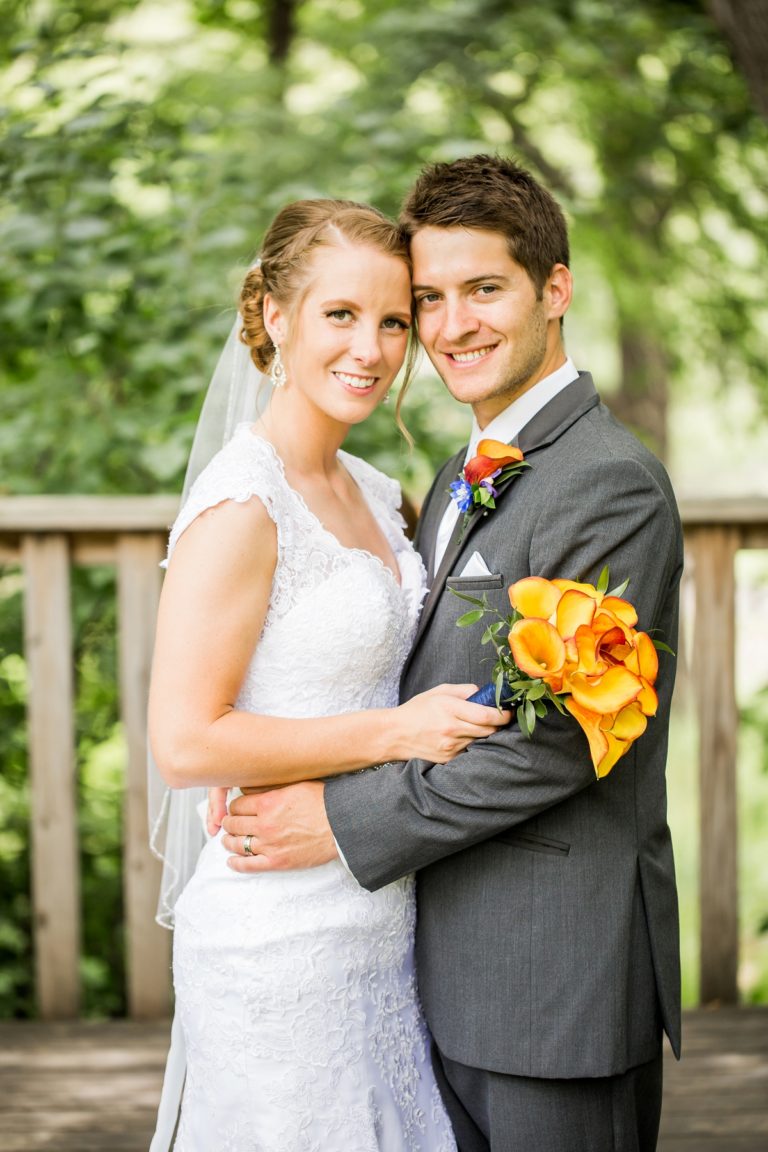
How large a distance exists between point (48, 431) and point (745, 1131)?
2726 millimetres

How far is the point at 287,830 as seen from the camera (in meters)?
1.88

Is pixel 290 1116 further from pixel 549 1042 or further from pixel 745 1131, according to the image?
pixel 745 1131

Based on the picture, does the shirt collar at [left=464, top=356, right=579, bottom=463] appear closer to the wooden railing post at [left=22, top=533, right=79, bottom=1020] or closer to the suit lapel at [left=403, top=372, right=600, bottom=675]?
the suit lapel at [left=403, top=372, right=600, bottom=675]

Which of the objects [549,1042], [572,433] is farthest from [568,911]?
[572,433]

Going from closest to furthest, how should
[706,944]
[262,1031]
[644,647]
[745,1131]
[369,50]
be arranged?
[644,647] → [262,1031] → [745,1131] → [706,944] → [369,50]

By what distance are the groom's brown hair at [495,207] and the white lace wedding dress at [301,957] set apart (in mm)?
503

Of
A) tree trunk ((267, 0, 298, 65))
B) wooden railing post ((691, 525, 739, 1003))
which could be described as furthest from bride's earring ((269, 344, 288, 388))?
tree trunk ((267, 0, 298, 65))

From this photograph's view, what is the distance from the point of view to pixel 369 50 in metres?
6.31

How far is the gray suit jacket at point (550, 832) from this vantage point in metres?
1.75

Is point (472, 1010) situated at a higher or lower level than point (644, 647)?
lower

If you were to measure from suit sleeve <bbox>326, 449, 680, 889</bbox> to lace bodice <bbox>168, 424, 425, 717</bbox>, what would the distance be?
22 centimetres

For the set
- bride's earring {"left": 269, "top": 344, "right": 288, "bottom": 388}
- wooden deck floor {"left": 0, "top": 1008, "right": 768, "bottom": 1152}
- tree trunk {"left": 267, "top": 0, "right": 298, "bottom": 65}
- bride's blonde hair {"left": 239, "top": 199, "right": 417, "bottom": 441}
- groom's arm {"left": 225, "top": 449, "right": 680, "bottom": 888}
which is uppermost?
tree trunk {"left": 267, "top": 0, "right": 298, "bottom": 65}

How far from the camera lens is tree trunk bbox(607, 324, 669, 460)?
7.53m

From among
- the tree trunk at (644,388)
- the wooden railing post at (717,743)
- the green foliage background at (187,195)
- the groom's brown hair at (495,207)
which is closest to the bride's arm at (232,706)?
the groom's brown hair at (495,207)
